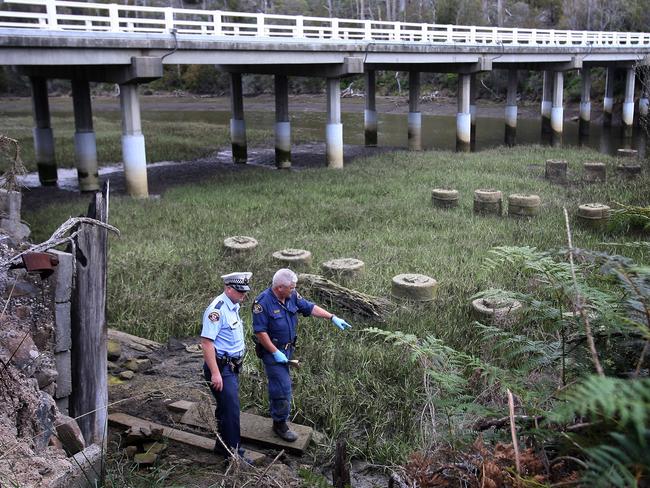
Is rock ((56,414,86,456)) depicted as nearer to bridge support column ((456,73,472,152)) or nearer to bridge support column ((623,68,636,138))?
bridge support column ((456,73,472,152))

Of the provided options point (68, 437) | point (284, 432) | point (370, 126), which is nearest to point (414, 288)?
point (284, 432)

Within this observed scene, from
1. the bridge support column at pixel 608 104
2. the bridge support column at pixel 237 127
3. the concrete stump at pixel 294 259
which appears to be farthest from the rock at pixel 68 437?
the bridge support column at pixel 608 104

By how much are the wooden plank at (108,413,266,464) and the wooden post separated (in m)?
0.81

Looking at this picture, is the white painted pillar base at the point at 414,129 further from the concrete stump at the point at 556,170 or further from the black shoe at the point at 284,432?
the black shoe at the point at 284,432

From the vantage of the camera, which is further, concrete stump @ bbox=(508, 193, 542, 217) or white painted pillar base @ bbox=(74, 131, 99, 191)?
white painted pillar base @ bbox=(74, 131, 99, 191)

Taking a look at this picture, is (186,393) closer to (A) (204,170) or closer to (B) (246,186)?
(B) (246,186)

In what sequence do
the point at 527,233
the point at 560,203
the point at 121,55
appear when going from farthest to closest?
the point at 121,55 → the point at 560,203 → the point at 527,233

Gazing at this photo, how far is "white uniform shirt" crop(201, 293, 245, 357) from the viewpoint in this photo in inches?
238

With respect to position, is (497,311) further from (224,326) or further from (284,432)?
(224,326)

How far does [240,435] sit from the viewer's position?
6801mm

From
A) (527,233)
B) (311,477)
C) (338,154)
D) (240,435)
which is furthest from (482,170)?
(311,477)

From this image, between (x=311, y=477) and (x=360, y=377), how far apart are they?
14.7ft

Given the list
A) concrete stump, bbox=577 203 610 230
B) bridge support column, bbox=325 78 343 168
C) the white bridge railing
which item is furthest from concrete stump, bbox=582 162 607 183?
the white bridge railing

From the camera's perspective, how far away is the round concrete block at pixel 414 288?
1020 centimetres
